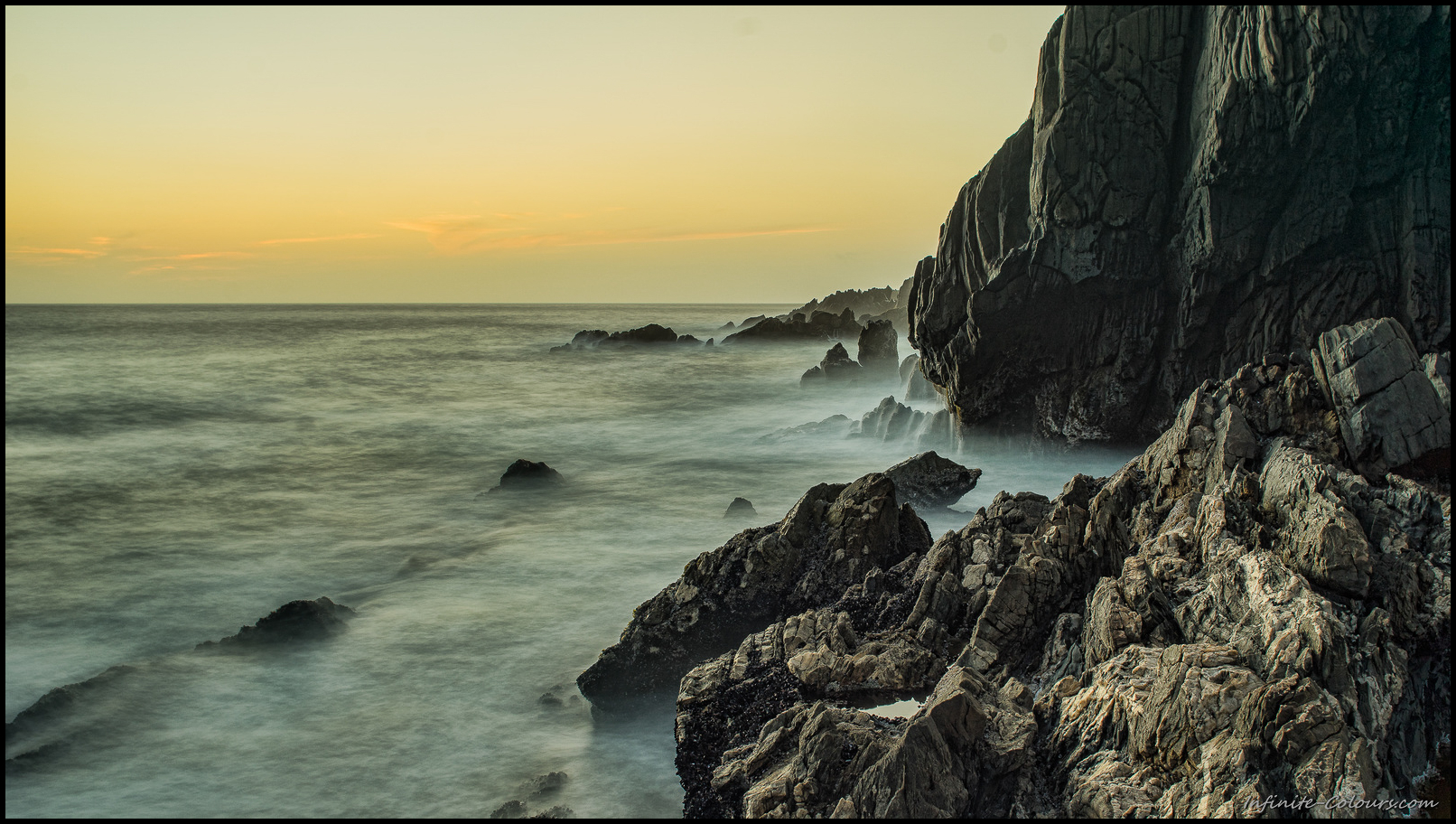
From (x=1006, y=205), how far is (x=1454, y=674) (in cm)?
1408

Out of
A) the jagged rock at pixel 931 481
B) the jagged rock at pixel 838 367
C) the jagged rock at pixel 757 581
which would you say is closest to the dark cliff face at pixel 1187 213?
the jagged rock at pixel 931 481

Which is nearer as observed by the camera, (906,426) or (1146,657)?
(1146,657)

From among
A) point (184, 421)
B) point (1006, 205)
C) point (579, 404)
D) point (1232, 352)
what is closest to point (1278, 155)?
point (1232, 352)

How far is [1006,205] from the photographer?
18.9 meters

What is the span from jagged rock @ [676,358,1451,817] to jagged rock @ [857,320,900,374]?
31369 mm

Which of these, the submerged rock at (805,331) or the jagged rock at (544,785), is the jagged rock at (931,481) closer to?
the jagged rock at (544,785)

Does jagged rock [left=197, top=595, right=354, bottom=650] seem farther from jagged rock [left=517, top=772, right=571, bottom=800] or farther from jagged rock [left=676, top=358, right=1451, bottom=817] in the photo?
jagged rock [left=676, top=358, right=1451, bottom=817]

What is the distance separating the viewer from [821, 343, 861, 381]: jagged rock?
40.4 meters

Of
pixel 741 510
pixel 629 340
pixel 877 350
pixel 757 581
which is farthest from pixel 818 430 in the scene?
pixel 629 340

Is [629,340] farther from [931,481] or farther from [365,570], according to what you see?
[931,481]

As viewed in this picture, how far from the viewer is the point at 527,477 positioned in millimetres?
20266

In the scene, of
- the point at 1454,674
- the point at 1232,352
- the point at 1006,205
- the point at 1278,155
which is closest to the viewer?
the point at 1454,674

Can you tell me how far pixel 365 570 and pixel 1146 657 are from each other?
1288 centimetres

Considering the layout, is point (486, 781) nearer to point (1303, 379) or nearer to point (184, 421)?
point (1303, 379)
